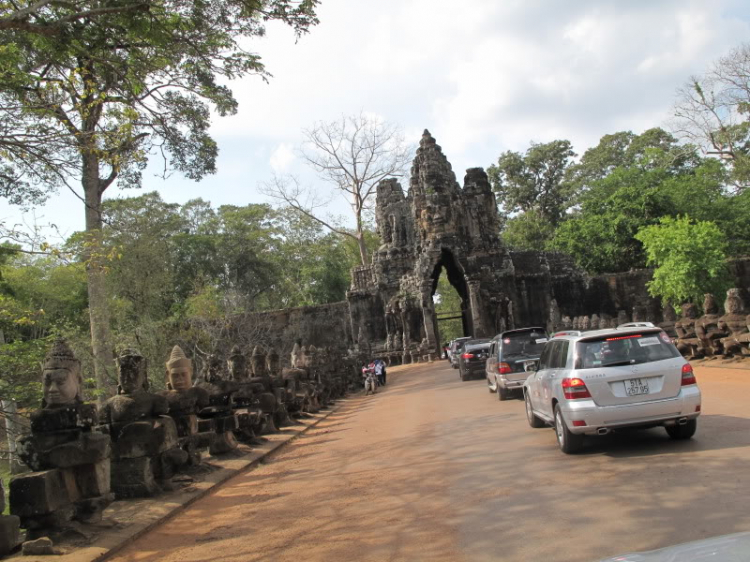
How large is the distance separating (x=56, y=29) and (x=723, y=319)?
15645 millimetres

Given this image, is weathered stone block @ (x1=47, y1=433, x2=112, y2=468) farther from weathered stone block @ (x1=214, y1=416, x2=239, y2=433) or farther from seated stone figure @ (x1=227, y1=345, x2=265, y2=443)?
seated stone figure @ (x1=227, y1=345, x2=265, y2=443)

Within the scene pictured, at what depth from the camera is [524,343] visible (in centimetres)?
1503

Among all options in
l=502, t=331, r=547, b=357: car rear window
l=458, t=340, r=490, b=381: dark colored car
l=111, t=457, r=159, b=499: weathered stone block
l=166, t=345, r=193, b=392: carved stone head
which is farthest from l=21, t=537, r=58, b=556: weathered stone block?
l=458, t=340, r=490, b=381: dark colored car

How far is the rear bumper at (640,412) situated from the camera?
7.32 metres

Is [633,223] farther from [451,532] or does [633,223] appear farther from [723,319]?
[451,532]

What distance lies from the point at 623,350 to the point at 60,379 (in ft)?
20.4

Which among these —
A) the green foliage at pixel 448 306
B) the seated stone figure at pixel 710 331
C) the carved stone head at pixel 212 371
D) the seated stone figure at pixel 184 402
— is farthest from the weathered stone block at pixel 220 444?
the green foliage at pixel 448 306

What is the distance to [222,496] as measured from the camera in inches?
312

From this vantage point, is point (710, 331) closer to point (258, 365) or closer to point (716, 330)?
point (716, 330)

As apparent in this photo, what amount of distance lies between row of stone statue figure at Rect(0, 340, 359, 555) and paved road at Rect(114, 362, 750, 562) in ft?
2.54

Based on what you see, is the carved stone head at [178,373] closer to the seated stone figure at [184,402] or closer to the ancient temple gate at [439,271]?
the seated stone figure at [184,402]

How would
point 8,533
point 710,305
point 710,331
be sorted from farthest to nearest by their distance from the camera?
point 710,305
point 710,331
point 8,533

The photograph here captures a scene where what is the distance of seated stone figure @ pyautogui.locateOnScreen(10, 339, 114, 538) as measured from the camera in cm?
573

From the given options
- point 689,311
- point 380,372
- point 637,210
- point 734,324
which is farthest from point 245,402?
point 637,210
